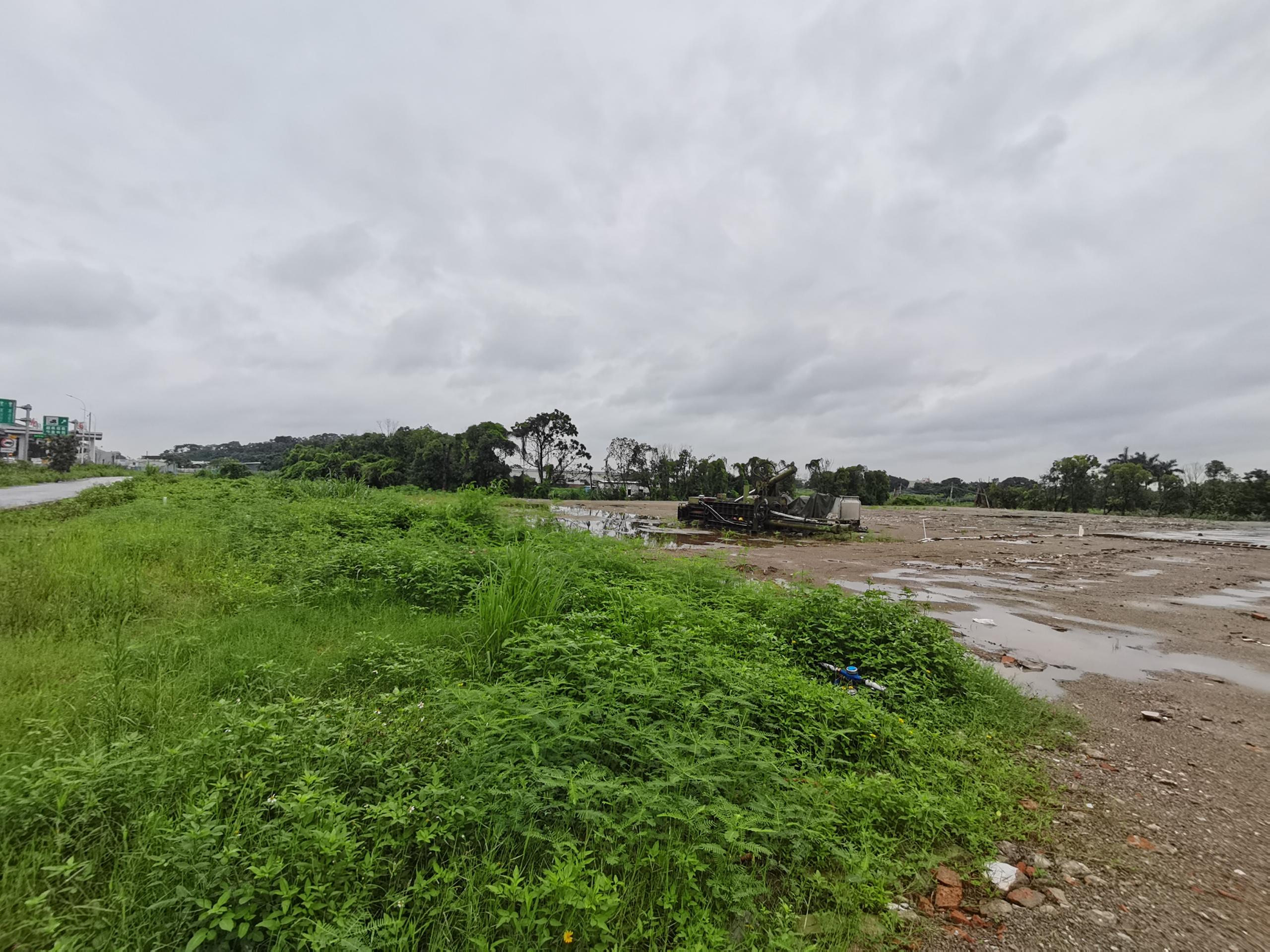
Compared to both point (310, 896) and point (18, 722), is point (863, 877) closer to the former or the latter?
point (310, 896)

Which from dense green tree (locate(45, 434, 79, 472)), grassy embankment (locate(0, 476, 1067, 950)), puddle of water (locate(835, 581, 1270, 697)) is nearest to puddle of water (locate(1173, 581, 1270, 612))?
puddle of water (locate(835, 581, 1270, 697))

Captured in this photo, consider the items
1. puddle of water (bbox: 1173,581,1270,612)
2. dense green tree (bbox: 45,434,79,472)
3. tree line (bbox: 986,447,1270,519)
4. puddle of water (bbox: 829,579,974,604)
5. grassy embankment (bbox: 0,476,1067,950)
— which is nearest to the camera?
grassy embankment (bbox: 0,476,1067,950)

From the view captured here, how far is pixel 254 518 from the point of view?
10500 millimetres

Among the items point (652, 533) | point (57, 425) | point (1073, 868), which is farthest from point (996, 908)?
point (57, 425)

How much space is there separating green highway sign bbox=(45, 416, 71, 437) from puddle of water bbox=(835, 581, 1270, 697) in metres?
79.9

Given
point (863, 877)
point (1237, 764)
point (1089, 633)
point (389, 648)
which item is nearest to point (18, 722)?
point (389, 648)

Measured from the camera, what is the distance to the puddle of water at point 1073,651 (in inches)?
238

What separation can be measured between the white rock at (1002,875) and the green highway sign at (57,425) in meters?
80.2

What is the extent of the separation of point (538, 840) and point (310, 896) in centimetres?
95

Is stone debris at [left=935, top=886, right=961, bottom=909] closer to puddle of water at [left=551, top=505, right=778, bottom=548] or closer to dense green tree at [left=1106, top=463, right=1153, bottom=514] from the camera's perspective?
puddle of water at [left=551, top=505, right=778, bottom=548]

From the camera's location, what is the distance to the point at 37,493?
18.4m

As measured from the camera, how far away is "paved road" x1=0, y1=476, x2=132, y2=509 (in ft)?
47.2

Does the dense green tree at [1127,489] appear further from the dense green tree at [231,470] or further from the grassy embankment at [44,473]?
the grassy embankment at [44,473]

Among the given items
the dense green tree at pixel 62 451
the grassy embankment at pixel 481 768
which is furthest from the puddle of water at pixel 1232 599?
the dense green tree at pixel 62 451
